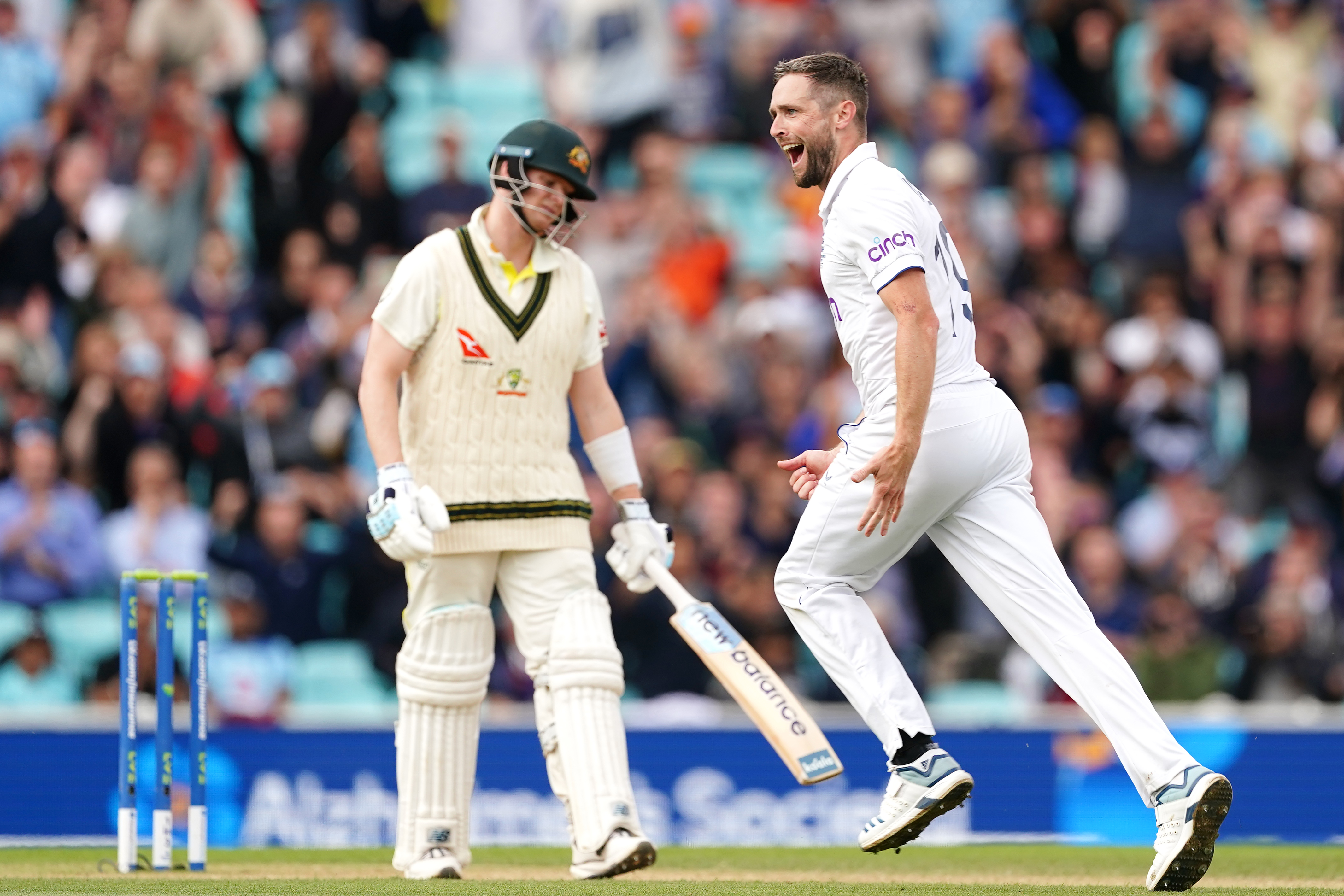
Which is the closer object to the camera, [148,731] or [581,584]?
[581,584]

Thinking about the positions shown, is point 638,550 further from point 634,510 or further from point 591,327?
point 591,327

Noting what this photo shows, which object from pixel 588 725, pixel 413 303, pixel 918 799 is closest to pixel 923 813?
pixel 918 799

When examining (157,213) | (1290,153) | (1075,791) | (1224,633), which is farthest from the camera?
(1290,153)

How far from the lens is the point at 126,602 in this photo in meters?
6.25

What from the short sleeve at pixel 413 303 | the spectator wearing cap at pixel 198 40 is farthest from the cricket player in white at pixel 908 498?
the spectator wearing cap at pixel 198 40

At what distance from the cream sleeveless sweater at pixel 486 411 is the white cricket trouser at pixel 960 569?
3.71ft

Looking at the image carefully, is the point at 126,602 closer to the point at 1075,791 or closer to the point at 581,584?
the point at 581,584

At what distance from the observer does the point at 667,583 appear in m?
6.35

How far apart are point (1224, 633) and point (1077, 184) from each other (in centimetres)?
419

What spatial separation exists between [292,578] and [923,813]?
17.1 ft

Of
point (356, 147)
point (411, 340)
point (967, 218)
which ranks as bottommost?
point (411, 340)

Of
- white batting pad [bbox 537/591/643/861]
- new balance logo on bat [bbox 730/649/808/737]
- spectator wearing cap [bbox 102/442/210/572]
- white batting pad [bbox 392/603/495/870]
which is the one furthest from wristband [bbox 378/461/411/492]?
spectator wearing cap [bbox 102/442/210/572]

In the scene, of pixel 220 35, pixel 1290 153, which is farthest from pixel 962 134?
pixel 220 35

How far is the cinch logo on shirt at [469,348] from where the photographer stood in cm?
627
